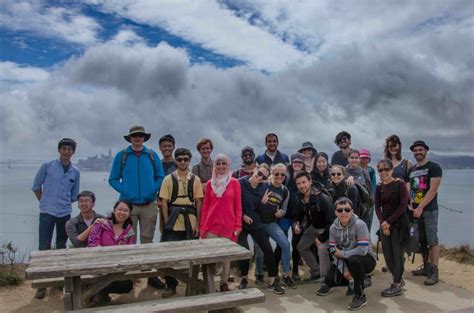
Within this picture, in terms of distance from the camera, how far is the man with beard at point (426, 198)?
19.5 feet

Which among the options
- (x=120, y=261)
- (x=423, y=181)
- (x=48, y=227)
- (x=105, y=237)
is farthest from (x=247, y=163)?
(x=48, y=227)

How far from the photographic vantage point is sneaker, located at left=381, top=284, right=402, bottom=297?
5590 mm

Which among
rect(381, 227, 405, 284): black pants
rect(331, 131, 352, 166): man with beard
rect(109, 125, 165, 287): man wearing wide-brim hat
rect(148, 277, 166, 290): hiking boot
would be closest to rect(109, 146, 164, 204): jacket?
rect(109, 125, 165, 287): man wearing wide-brim hat

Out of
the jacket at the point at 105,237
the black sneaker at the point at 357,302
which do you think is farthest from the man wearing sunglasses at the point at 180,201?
the black sneaker at the point at 357,302

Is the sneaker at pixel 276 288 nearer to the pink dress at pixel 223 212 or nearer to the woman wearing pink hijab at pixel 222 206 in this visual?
the woman wearing pink hijab at pixel 222 206

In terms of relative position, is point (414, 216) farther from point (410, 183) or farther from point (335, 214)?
point (335, 214)

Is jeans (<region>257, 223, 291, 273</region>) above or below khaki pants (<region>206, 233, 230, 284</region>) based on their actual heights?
above

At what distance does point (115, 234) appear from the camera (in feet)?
17.3

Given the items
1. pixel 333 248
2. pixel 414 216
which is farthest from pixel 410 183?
pixel 333 248

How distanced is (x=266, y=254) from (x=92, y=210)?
2.30m

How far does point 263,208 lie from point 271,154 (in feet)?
4.37

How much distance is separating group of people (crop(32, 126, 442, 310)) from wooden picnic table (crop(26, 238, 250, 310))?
1.71ft

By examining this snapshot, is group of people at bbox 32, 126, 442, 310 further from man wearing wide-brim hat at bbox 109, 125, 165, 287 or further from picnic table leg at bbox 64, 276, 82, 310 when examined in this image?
picnic table leg at bbox 64, 276, 82, 310

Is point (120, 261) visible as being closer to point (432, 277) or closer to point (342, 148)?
point (342, 148)
